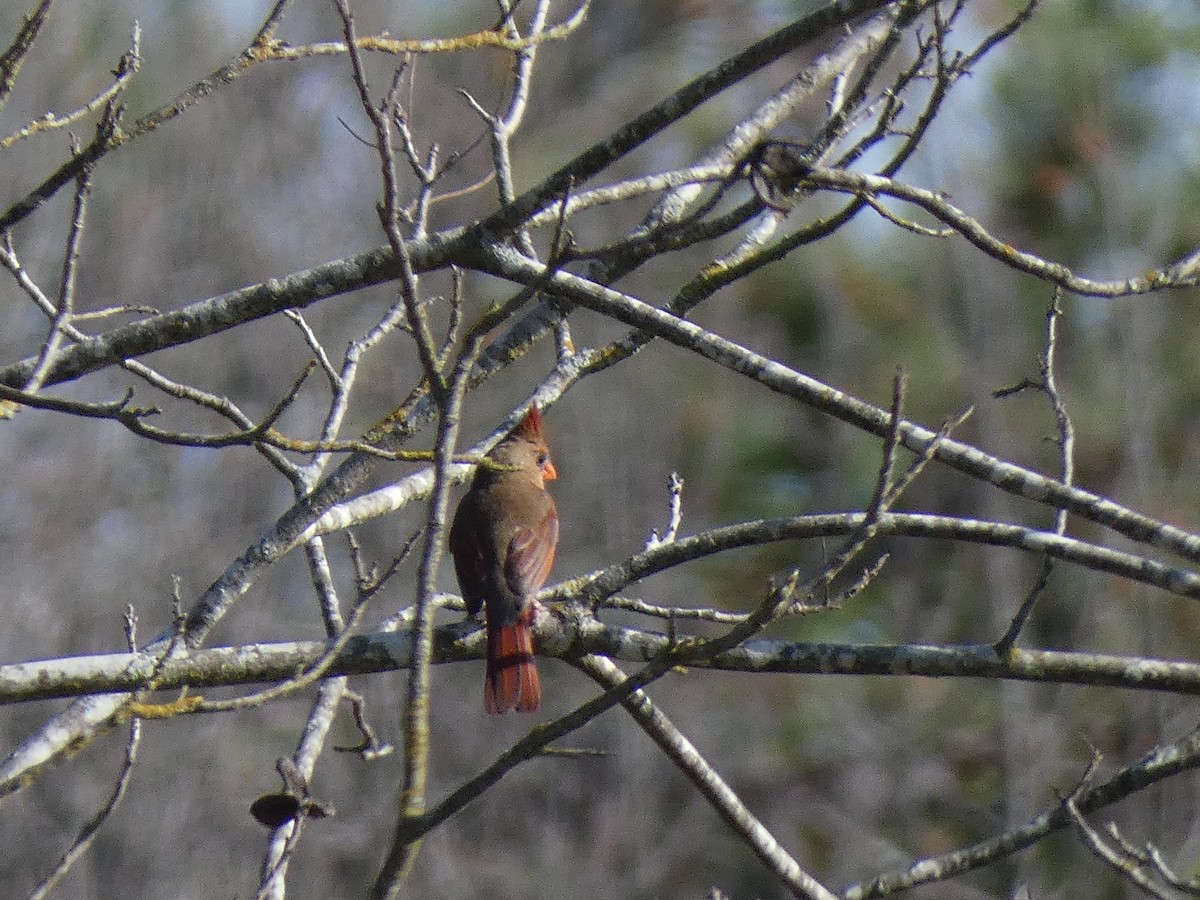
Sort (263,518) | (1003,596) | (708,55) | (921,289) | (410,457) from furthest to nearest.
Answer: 1. (708,55)
2. (921,289)
3. (263,518)
4. (1003,596)
5. (410,457)

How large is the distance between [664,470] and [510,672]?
9.74 metres

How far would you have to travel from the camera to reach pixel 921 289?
1566 cm

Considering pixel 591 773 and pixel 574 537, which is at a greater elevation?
pixel 574 537

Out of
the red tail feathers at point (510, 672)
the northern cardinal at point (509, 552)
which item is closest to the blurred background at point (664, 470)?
the northern cardinal at point (509, 552)

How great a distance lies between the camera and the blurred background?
11.7 metres

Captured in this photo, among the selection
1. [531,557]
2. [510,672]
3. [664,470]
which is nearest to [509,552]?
[531,557]

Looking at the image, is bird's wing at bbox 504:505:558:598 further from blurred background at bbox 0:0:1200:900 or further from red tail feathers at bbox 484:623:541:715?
blurred background at bbox 0:0:1200:900

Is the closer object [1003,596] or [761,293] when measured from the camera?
[1003,596]

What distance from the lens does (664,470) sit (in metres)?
13.9

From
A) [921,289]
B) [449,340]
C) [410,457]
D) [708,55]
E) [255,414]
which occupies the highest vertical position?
[708,55]

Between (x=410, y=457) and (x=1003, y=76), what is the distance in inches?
510

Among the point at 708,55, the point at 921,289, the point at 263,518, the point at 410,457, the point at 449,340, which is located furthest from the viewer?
the point at 708,55

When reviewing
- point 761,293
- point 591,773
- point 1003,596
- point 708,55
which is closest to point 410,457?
point 1003,596

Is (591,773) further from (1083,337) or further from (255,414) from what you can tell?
(1083,337)
